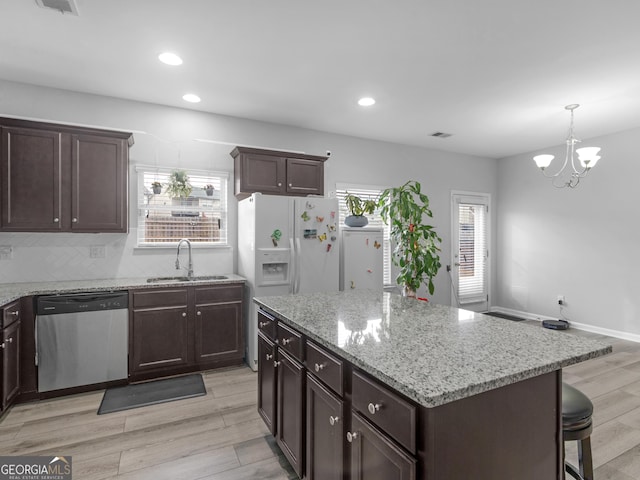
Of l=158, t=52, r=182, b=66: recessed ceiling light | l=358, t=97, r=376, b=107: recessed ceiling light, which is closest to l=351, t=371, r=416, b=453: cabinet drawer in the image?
l=158, t=52, r=182, b=66: recessed ceiling light

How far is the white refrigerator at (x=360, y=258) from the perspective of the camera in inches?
171

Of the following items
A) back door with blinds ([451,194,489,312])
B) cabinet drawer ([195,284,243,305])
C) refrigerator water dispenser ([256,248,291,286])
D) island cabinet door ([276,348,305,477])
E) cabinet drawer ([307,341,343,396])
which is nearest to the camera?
cabinet drawer ([307,341,343,396])

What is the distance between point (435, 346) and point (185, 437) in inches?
77.6

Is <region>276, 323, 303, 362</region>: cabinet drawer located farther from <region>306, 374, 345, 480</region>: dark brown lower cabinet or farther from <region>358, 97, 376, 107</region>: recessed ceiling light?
<region>358, 97, 376, 107</region>: recessed ceiling light

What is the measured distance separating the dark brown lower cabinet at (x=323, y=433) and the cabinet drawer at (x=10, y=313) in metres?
2.39

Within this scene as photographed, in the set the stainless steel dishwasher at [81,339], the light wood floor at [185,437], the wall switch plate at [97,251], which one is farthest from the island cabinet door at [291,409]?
the wall switch plate at [97,251]

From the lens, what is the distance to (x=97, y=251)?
11.9 feet

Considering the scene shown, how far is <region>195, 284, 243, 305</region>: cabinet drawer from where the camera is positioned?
3.58 metres

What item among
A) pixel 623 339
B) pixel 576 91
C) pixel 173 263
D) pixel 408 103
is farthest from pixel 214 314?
pixel 623 339

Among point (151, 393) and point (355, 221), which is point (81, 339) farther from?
point (355, 221)

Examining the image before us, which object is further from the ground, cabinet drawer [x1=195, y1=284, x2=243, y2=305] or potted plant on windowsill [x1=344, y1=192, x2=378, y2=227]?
potted plant on windowsill [x1=344, y1=192, x2=378, y2=227]

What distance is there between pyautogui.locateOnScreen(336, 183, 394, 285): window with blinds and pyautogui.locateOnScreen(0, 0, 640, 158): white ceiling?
1.05 meters

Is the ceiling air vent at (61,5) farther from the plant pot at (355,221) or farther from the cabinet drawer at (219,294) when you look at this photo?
the plant pot at (355,221)

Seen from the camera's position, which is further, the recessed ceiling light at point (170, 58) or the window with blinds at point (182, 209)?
the window with blinds at point (182, 209)
